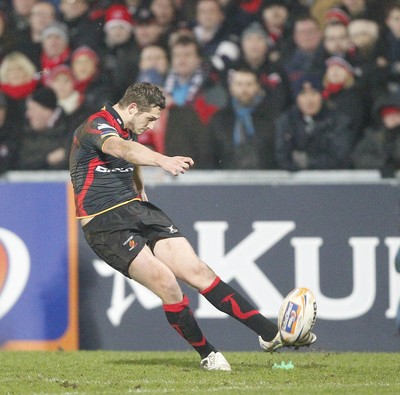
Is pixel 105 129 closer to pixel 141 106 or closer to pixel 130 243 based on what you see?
pixel 141 106

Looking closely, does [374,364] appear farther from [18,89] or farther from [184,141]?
[18,89]

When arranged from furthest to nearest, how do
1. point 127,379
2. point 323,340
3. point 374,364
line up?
point 323,340 < point 374,364 < point 127,379

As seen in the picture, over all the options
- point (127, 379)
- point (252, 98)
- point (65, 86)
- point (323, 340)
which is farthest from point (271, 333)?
point (65, 86)

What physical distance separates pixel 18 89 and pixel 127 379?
5558 millimetres

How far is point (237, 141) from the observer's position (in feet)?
33.9

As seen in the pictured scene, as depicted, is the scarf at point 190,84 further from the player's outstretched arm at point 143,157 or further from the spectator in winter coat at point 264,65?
the player's outstretched arm at point 143,157

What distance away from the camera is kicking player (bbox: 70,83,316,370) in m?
6.87

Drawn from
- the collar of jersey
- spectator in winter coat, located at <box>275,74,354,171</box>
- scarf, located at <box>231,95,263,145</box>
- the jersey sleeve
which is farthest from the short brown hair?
scarf, located at <box>231,95,263,145</box>

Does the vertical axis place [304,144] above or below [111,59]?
below

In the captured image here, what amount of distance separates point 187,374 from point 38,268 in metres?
2.74

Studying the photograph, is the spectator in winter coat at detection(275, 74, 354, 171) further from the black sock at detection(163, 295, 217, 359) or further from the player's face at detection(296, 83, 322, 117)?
the black sock at detection(163, 295, 217, 359)

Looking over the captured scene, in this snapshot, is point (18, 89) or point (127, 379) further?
point (18, 89)

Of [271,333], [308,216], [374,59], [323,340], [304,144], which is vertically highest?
[374,59]

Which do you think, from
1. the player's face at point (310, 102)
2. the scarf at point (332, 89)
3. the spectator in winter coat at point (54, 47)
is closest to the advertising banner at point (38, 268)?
the spectator in winter coat at point (54, 47)
